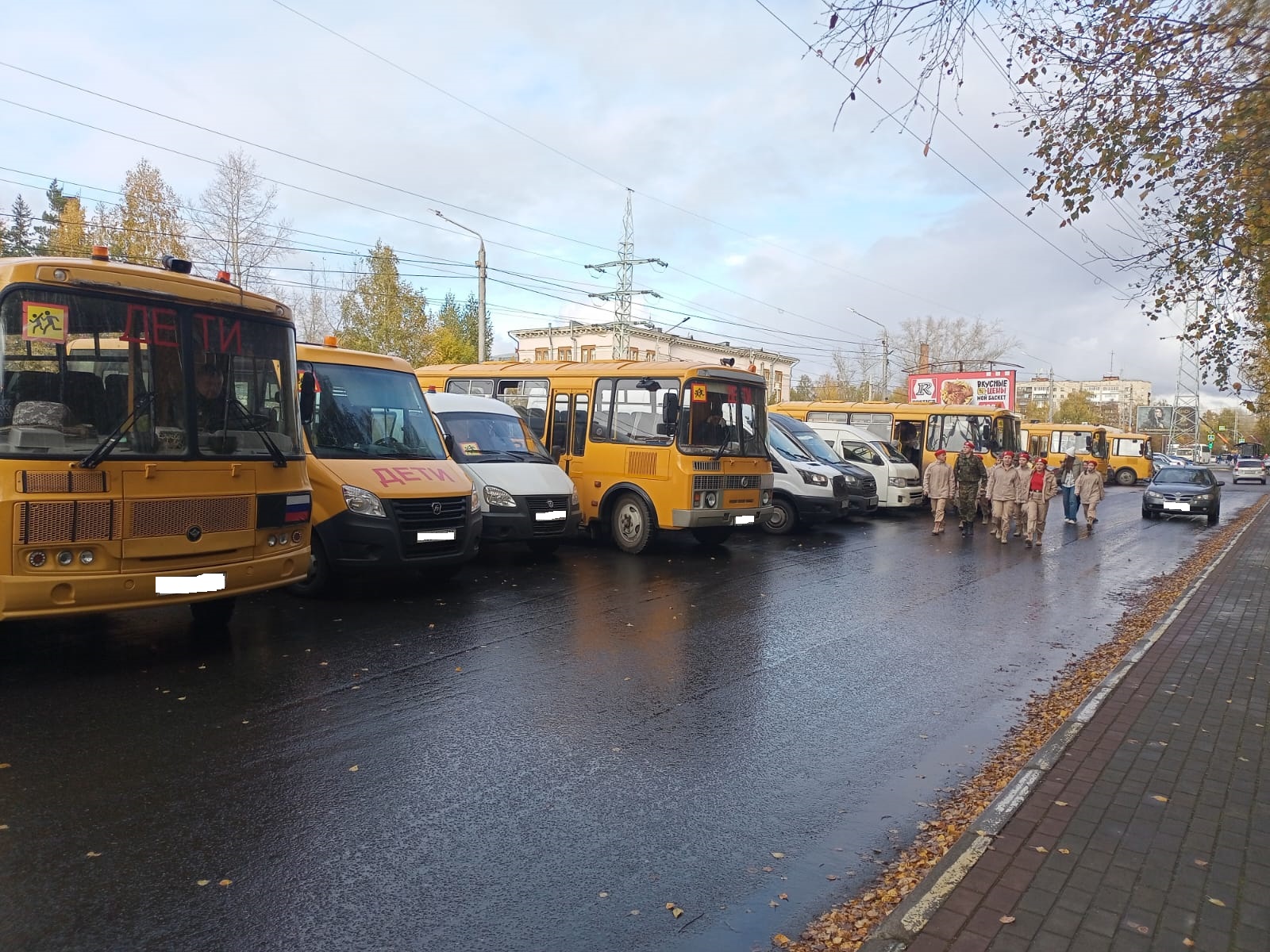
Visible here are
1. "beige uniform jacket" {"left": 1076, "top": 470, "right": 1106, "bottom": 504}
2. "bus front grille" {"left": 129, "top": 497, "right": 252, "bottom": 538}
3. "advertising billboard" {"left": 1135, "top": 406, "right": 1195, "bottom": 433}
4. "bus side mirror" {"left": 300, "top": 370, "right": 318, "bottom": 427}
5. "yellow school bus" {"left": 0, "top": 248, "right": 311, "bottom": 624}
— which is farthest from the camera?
"advertising billboard" {"left": 1135, "top": 406, "right": 1195, "bottom": 433}

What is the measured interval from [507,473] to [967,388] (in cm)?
3775

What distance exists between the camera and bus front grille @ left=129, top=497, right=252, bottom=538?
20.8 ft

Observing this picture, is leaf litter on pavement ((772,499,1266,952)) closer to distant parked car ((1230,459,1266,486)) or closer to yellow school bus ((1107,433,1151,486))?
yellow school bus ((1107,433,1151,486))

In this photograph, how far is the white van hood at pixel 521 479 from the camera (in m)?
11.9

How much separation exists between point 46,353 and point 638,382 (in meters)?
8.86

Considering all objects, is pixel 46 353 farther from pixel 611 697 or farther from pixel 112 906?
pixel 611 697

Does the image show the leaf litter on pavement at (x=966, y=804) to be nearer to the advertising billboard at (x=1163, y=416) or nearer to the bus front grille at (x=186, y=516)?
the bus front grille at (x=186, y=516)

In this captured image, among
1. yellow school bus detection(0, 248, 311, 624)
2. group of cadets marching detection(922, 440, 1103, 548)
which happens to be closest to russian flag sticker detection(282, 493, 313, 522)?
yellow school bus detection(0, 248, 311, 624)

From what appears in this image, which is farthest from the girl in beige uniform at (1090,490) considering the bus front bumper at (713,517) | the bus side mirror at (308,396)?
the bus side mirror at (308,396)

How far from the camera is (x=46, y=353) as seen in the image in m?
6.09

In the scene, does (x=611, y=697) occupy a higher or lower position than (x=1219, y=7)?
lower

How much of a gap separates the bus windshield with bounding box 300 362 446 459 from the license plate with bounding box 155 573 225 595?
2806 mm

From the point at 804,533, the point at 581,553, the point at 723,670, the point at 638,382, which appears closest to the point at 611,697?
the point at 723,670

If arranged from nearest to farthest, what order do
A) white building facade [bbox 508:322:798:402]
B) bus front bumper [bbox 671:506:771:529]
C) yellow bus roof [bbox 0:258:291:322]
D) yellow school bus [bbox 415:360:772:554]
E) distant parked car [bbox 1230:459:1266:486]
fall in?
yellow bus roof [bbox 0:258:291:322] → bus front bumper [bbox 671:506:771:529] → yellow school bus [bbox 415:360:772:554] → distant parked car [bbox 1230:459:1266:486] → white building facade [bbox 508:322:798:402]
